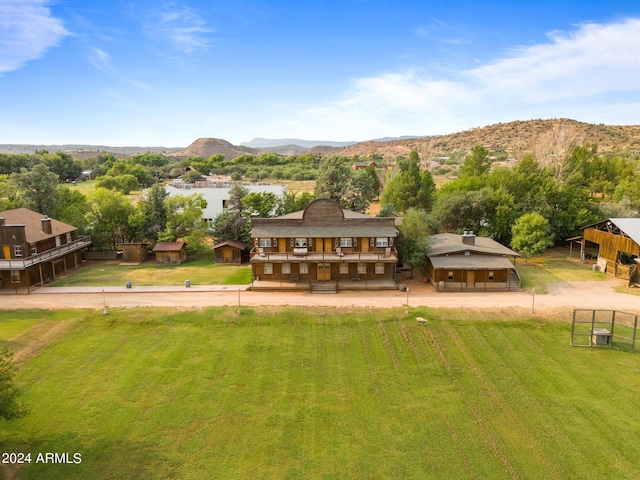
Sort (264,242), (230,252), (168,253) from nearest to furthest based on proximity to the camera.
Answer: (264,242) → (168,253) → (230,252)

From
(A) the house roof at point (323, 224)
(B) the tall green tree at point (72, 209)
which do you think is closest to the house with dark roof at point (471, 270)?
(A) the house roof at point (323, 224)

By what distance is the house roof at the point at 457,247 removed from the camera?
40000 millimetres

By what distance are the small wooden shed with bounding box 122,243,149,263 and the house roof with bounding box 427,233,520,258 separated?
3200 centimetres

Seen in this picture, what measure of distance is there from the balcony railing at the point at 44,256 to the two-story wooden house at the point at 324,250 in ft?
64.8

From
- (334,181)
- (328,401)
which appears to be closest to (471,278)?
(328,401)

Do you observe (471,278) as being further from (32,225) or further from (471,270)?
(32,225)

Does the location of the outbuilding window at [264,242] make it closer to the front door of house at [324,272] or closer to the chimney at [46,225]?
the front door of house at [324,272]

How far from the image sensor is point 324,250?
39.4 m

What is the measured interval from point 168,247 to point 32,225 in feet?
43.1

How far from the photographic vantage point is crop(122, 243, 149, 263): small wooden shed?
4888 cm

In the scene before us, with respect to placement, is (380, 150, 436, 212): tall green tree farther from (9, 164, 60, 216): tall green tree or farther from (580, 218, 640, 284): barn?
(9, 164, 60, 216): tall green tree

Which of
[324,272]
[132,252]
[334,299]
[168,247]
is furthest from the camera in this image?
[132,252]

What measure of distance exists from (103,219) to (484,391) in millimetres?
46290

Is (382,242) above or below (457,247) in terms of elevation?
above
